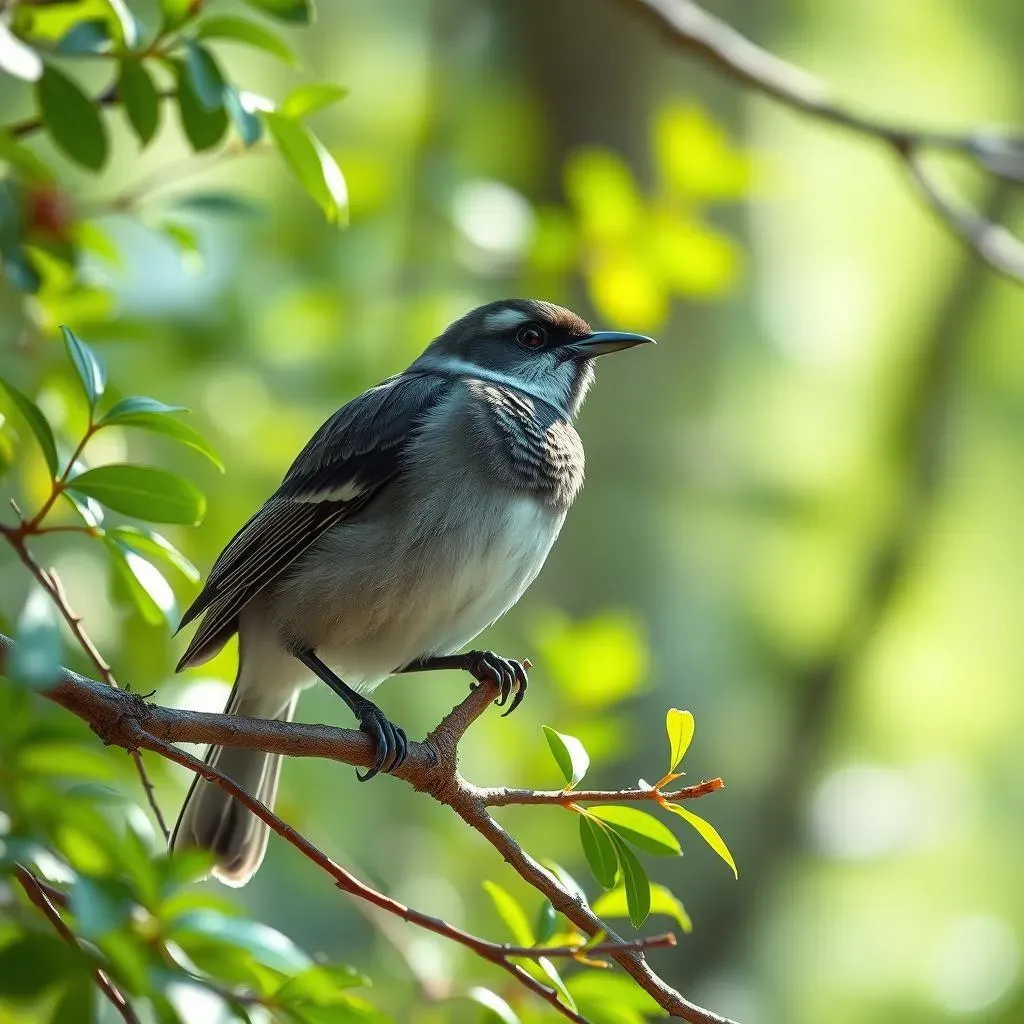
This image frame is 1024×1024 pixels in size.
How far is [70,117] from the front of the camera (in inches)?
108

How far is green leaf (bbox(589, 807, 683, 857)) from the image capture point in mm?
2422

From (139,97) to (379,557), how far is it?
1414mm

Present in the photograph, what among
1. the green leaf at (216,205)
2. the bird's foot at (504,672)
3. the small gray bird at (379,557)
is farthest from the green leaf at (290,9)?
the bird's foot at (504,672)

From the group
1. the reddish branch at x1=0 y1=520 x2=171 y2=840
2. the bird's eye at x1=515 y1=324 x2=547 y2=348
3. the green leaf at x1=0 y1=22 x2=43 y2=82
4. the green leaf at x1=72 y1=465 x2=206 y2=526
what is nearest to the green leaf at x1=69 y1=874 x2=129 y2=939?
the reddish branch at x1=0 y1=520 x2=171 y2=840

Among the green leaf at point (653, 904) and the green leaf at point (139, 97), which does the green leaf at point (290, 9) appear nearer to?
the green leaf at point (139, 97)

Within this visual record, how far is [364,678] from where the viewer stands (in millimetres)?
4141

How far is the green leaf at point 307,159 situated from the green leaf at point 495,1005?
5.31ft

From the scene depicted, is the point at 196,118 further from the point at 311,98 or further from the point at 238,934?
the point at 238,934

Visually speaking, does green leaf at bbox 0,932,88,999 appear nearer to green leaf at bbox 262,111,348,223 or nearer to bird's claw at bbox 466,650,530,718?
green leaf at bbox 262,111,348,223

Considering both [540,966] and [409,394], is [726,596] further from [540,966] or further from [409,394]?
[540,966]

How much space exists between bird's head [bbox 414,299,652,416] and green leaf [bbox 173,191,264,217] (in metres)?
1.09

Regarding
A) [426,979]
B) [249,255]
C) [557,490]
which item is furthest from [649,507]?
[426,979]

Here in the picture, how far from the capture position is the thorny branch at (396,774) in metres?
2.36

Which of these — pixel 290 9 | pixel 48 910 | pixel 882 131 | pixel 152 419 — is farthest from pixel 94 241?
pixel 882 131
